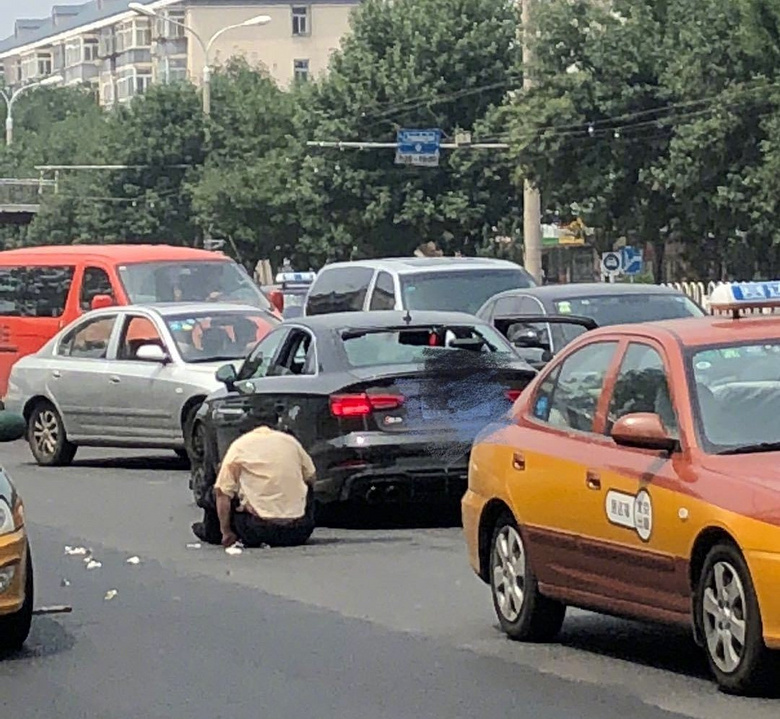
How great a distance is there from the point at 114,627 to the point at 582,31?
142ft

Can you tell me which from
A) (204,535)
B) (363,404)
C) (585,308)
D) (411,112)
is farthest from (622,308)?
(411,112)

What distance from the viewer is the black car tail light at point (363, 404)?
557 inches

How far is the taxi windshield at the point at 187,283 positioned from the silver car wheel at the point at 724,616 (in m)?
16.6

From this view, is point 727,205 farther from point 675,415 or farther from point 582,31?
point 675,415

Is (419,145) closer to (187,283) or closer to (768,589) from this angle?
(187,283)

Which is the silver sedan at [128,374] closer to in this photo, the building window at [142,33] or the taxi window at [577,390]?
the taxi window at [577,390]

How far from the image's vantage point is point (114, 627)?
34.1 ft

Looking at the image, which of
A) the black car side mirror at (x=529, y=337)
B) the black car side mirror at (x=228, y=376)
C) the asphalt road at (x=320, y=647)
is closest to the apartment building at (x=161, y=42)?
the black car side mirror at (x=529, y=337)

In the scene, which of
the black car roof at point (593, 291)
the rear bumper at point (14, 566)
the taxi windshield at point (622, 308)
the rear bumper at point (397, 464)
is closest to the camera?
the rear bumper at point (14, 566)

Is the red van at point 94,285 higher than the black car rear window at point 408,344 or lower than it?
lower

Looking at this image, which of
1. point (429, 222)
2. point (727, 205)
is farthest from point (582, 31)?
point (429, 222)

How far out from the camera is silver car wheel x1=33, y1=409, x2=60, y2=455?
20.6 m

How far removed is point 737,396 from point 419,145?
48815 mm

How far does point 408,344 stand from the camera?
1469 cm
